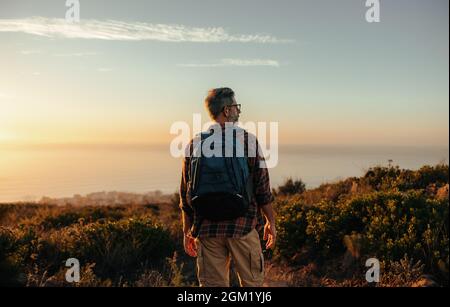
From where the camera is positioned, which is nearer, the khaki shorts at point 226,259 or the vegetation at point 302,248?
the khaki shorts at point 226,259

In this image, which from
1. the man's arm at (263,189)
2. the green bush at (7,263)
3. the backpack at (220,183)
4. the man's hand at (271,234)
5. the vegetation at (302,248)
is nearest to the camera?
the backpack at (220,183)

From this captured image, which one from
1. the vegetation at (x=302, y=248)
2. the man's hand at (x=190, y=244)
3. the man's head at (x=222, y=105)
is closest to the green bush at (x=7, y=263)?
the vegetation at (x=302, y=248)

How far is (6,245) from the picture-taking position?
7176 millimetres

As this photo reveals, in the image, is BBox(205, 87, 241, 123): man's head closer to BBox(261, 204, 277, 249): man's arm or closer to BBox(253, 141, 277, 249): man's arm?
BBox(253, 141, 277, 249): man's arm

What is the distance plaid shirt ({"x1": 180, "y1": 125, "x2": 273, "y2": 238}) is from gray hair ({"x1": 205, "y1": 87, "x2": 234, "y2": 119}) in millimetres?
191

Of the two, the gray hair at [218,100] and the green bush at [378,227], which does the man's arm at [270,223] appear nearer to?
the gray hair at [218,100]

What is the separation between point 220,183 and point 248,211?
432 mm

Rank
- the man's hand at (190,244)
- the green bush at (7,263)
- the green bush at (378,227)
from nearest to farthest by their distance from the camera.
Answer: the man's hand at (190,244)
the green bush at (7,263)
the green bush at (378,227)

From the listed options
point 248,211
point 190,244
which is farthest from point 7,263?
point 248,211

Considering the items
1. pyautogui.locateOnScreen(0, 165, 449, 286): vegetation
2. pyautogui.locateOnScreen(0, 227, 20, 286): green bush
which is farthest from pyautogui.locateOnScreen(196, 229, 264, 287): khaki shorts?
pyautogui.locateOnScreen(0, 227, 20, 286): green bush

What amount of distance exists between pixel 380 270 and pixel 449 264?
93cm

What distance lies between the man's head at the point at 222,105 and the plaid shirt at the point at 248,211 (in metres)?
0.13

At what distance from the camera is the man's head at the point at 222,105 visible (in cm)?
434
